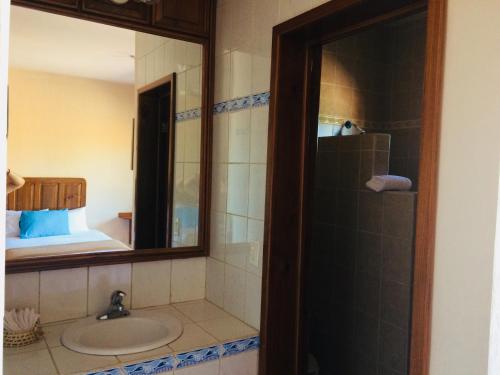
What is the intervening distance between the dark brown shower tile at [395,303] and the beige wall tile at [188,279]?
0.99m

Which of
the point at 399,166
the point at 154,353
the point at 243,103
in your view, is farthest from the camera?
the point at 399,166

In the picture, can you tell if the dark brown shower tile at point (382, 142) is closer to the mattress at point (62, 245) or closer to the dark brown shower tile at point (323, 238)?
the dark brown shower tile at point (323, 238)

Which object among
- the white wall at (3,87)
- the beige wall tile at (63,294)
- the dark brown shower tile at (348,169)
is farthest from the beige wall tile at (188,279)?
the white wall at (3,87)

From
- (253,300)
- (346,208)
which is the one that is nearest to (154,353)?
(253,300)

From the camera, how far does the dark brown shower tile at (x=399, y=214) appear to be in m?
2.17

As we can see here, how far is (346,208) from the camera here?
2557 mm

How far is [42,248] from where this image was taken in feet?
5.40

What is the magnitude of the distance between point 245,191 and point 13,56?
3.30 ft

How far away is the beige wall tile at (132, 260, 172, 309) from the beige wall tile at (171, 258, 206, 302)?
34mm

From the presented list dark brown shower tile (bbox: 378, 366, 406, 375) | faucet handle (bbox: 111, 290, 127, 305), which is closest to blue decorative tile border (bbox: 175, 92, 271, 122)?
faucet handle (bbox: 111, 290, 127, 305)

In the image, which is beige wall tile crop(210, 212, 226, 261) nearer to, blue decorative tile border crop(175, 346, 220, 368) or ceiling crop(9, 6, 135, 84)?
blue decorative tile border crop(175, 346, 220, 368)

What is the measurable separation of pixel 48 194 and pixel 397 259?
66.2 inches

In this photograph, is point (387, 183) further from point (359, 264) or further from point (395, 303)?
point (395, 303)

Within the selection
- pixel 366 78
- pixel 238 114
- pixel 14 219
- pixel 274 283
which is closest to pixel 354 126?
pixel 366 78
